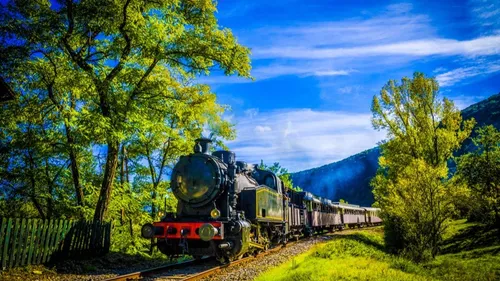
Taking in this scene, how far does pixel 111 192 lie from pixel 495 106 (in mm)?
143721

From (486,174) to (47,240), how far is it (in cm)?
2379

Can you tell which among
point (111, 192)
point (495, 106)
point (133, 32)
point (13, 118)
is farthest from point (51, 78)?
point (495, 106)

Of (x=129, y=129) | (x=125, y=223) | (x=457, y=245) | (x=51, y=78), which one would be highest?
(x=51, y=78)

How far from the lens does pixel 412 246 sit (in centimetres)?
1775

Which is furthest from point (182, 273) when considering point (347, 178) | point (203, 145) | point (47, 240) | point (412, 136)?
point (347, 178)

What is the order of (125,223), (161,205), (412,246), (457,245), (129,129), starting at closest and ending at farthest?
(129,129) → (125,223) → (161,205) → (412,246) → (457,245)

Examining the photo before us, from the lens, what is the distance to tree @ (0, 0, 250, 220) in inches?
423

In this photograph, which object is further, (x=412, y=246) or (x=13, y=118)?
(x=412, y=246)

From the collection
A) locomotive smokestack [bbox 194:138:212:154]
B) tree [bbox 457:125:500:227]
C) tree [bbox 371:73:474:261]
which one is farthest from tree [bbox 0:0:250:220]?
tree [bbox 457:125:500:227]

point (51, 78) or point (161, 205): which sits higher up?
point (51, 78)

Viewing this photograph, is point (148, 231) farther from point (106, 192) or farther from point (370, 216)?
point (370, 216)

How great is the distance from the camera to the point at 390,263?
37.7 feet

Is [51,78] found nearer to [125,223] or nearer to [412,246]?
[125,223]

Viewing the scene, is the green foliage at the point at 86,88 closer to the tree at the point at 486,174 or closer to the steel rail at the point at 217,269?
the steel rail at the point at 217,269
